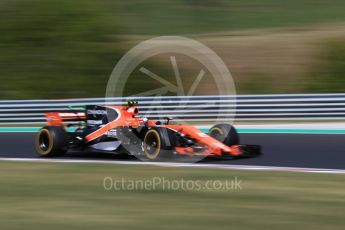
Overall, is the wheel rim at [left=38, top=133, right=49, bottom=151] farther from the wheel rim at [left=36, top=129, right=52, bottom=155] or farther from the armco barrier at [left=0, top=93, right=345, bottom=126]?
the armco barrier at [left=0, top=93, right=345, bottom=126]

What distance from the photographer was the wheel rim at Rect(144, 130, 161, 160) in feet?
35.1

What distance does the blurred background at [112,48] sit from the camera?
76.1ft

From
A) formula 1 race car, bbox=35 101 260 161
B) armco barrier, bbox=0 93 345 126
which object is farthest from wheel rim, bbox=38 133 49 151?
armco barrier, bbox=0 93 345 126

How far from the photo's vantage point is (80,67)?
23.6m

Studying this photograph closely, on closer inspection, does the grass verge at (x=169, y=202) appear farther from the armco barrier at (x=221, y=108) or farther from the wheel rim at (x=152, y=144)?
the armco barrier at (x=221, y=108)

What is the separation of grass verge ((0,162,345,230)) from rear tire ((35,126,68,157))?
1651mm

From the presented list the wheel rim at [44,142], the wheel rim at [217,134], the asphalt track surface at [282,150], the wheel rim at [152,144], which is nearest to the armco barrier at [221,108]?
the asphalt track surface at [282,150]

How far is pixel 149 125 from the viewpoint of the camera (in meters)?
11.1

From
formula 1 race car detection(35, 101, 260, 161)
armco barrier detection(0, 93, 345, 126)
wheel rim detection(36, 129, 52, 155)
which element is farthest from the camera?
armco barrier detection(0, 93, 345, 126)

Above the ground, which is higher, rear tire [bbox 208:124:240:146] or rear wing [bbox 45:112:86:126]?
rear wing [bbox 45:112:86:126]

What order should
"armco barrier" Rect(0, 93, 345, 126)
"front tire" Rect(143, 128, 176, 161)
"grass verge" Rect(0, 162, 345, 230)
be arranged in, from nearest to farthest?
"grass verge" Rect(0, 162, 345, 230), "front tire" Rect(143, 128, 176, 161), "armco barrier" Rect(0, 93, 345, 126)

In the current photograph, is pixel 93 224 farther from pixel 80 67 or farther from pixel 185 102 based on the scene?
pixel 80 67

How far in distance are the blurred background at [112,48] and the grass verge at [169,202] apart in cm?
1339

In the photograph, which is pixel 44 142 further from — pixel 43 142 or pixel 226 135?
pixel 226 135
